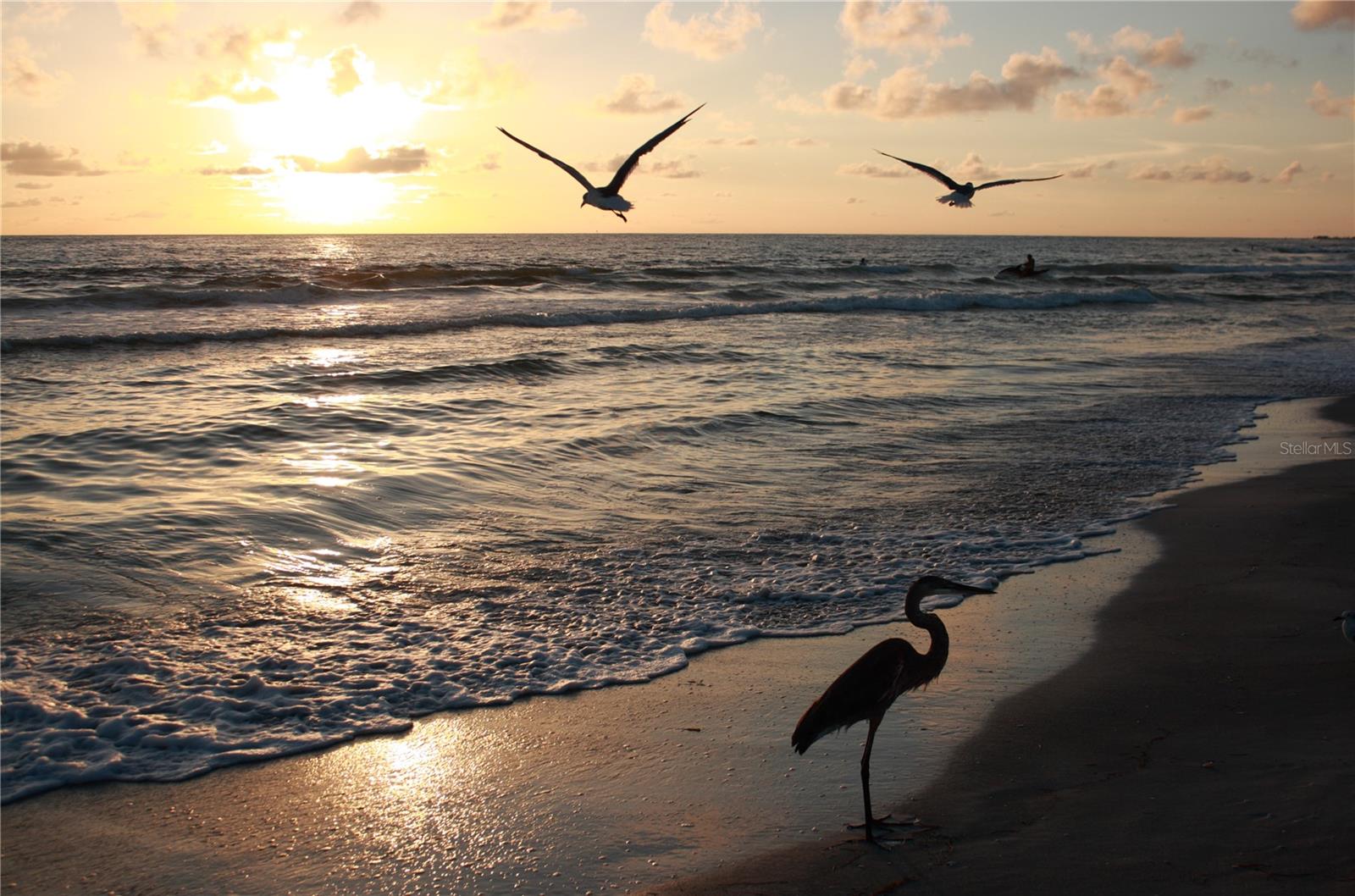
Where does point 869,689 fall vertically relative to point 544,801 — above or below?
above

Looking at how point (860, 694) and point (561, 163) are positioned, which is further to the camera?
point (561, 163)

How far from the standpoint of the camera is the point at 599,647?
620cm

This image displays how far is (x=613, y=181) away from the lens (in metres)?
10.7

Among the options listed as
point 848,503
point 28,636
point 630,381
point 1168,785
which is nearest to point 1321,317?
point 630,381

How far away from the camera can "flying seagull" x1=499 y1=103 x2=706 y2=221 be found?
31.6 feet

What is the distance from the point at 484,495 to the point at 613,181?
11.9 ft

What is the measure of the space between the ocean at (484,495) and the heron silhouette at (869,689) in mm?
1765

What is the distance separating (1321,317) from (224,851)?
1348 inches

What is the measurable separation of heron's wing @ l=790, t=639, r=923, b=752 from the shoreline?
0.36 metres

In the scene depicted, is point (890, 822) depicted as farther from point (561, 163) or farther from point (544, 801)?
point (561, 163)

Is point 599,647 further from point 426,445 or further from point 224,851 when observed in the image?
point 426,445

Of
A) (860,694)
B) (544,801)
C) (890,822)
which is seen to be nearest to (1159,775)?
(890,822)

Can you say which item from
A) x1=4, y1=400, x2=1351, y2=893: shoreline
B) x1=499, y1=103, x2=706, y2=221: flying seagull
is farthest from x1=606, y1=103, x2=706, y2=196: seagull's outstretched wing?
x1=4, y1=400, x2=1351, y2=893: shoreline

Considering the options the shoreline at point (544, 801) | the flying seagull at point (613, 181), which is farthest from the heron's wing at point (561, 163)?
the shoreline at point (544, 801)
